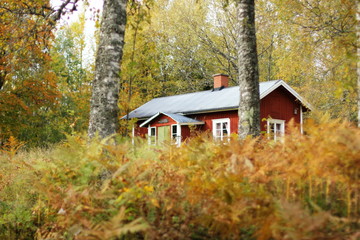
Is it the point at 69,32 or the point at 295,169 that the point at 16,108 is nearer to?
the point at 295,169

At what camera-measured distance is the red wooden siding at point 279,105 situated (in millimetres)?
19344

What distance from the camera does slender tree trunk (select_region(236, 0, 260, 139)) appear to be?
19.0 ft

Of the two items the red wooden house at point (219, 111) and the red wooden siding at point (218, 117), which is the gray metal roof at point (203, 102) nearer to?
the red wooden house at point (219, 111)

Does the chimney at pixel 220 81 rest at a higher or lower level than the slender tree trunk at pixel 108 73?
higher

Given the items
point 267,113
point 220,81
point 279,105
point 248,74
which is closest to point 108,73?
point 248,74

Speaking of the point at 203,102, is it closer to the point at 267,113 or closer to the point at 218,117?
the point at 218,117

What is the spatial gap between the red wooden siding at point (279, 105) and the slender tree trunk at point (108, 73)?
49.3 feet

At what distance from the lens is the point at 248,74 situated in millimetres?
5957

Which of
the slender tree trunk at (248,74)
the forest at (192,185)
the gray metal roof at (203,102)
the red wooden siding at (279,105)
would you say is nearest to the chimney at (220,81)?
the gray metal roof at (203,102)

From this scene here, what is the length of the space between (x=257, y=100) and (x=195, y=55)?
81.1 ft

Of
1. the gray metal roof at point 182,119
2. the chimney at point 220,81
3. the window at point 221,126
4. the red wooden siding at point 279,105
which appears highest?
the chimney at point 220,81

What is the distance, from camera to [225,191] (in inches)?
84.9

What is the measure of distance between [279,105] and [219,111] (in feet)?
12.2

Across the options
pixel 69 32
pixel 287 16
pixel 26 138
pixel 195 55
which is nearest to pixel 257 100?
pixel 287 16
